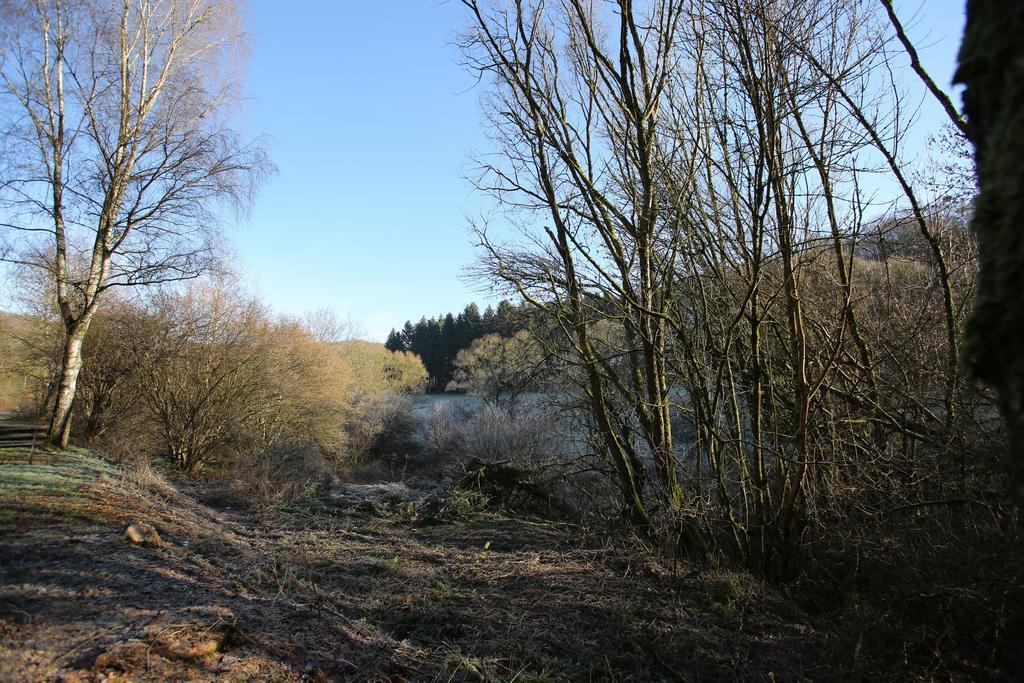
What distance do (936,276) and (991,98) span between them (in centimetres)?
626

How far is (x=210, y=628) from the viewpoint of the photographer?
3535 millimetres

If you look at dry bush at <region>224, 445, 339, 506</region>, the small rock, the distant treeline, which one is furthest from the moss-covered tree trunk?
the distant treeline

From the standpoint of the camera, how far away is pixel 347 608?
446 cm

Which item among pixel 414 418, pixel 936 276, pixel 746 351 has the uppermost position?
pixel 936 276

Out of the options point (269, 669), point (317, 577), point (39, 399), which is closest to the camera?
point (269, 669)

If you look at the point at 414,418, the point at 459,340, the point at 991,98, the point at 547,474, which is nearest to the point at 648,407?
the point at 547,474

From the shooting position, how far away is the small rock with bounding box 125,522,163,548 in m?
5.25

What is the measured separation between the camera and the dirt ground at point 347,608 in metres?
3.34

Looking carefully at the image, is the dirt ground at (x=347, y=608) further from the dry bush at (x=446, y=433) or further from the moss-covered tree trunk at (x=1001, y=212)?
the dry bush at (x=446, y=433)

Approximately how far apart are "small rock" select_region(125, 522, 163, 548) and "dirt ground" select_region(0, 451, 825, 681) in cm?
7

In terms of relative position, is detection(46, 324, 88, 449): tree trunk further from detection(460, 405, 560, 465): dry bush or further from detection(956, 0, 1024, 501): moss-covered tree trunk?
detection(956, 0, 1024, 501): moss-covered tree trunk

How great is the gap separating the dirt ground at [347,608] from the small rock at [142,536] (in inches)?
2.8

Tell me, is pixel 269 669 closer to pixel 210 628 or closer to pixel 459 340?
pixel 210 628

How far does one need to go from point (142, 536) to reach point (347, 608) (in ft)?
7.85
